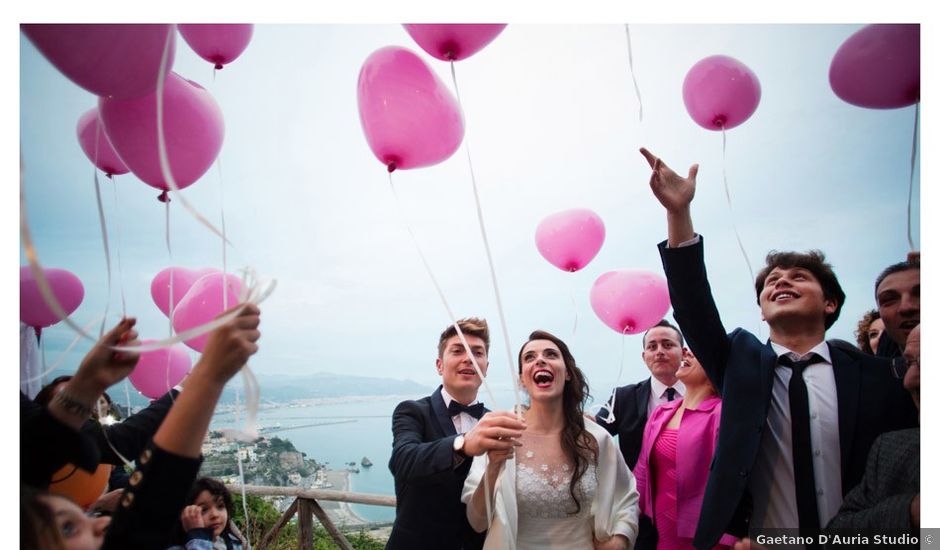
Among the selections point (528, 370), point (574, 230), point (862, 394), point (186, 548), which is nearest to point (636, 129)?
point (574, 230)

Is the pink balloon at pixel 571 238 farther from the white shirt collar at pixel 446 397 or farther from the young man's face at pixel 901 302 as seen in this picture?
the young man's face at pixel 901 302

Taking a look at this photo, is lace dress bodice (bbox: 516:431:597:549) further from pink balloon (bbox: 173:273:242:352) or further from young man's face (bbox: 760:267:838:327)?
pink balloon (bbox: 173:273:242:352)

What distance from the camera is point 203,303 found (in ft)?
4.71

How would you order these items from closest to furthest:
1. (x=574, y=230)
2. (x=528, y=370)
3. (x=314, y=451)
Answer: (x=528, y=370) < (x=314, y=451) < (x=574, y=230)

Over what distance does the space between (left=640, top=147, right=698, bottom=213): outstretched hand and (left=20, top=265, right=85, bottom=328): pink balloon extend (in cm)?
126

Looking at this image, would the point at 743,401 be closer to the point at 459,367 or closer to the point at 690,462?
the point at 690,462

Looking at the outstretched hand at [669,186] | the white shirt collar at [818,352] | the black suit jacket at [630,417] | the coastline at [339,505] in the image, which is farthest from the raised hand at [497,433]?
the coastline at [339,505]

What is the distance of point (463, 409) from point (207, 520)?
3.02 feet

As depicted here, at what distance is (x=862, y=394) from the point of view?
124 cm

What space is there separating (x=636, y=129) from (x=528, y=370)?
0.84 meters

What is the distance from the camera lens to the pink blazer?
1.50m

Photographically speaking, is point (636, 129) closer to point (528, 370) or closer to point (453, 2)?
point (453, 2)

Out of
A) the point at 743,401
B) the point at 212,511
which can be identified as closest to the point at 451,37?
the point at 743,401

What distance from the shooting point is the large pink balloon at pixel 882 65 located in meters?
1.37
